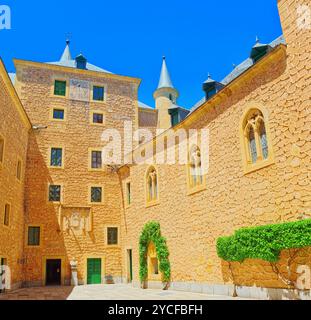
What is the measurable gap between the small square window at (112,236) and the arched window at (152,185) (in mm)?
4941

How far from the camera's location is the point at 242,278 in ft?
33.5

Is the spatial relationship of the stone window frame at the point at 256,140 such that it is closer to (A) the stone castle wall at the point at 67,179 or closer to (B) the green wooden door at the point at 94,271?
(A) the stone castle wall at the point at 67,179

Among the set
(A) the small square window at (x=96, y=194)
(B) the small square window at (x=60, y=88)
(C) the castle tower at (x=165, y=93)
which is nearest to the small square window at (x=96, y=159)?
(A) the small square window at (x=96, y=194)

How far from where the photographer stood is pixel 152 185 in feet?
53.1

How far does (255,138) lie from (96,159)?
1261cm

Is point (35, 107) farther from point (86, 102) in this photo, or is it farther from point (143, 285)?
point (143, 285)

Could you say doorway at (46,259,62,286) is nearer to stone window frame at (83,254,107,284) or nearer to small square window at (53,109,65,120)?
stone window frame at (83,254,107,284)

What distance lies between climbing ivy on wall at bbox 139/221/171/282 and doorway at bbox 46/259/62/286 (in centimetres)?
580

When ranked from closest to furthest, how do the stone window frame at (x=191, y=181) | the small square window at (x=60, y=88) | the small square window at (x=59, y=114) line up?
the stone window frame at (x=191, y=181) < the small square window at (x=59, y=114) < the small square window at (x=60, y=88)

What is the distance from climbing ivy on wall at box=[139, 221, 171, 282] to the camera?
14.1 meters

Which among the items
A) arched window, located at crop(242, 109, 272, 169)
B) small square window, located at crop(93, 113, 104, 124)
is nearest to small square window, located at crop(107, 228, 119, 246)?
small square window, located at crop(93, 113, 104, 124)

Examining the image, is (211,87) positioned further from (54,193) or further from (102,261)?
(102,261)

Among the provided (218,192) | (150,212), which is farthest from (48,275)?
(218,192)

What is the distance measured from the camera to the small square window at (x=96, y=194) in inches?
794
